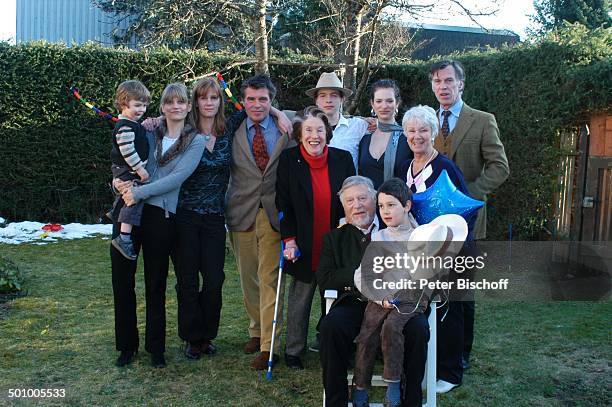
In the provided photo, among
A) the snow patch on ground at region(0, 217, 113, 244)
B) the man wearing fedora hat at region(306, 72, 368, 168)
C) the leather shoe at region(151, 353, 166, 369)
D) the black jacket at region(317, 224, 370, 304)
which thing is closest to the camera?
the black jacket at region(317, 224, 370, 304)

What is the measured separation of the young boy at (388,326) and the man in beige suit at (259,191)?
96 cm

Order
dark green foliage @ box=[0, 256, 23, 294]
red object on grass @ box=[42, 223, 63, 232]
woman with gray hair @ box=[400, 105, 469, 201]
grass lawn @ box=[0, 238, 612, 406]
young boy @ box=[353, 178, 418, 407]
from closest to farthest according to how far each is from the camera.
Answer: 1. young boy @ box=[353, 178, 418, 407]
2. woman with gray hair @ box=[400, 105, 469, 201]
3. grass lawn @ box=[0, 238, 612, 406]
4. dark green foliage @ box=[0, 256, 23, 294]
5. red object on grass @ box=[42, 223, 63, 232]

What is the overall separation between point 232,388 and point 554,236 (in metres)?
5.14

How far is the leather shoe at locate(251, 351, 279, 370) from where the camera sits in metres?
3.93

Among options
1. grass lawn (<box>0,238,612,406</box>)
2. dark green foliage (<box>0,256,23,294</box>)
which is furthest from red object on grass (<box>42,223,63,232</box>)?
grass lawn (<box>0,238,612,406</box>)

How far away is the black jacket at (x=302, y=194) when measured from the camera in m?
3.84

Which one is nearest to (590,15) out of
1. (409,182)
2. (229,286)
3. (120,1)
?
(120,1)

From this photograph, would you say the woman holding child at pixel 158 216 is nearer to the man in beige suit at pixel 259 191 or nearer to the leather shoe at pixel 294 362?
the man in beige suit at pixel 259 191

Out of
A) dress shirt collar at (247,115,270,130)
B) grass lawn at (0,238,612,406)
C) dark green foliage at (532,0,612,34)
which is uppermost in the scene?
dark green foliage at (532,0,612,34)

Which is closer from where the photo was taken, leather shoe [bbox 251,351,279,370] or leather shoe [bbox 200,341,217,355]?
leather shoe [bbox 251,351,279,370]

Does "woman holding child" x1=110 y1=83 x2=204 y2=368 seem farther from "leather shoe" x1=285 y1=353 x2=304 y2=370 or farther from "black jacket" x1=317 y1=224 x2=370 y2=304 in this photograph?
"black jacket" x1=317 y1=224 x2=370 y2=304

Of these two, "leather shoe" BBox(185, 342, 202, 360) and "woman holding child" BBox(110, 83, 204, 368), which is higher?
"woman holding child" BBox(110, 83, 204, 368)

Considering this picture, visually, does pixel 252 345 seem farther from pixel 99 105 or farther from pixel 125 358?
pixel 99 105

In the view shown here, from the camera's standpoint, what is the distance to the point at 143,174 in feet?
→ 12.3
